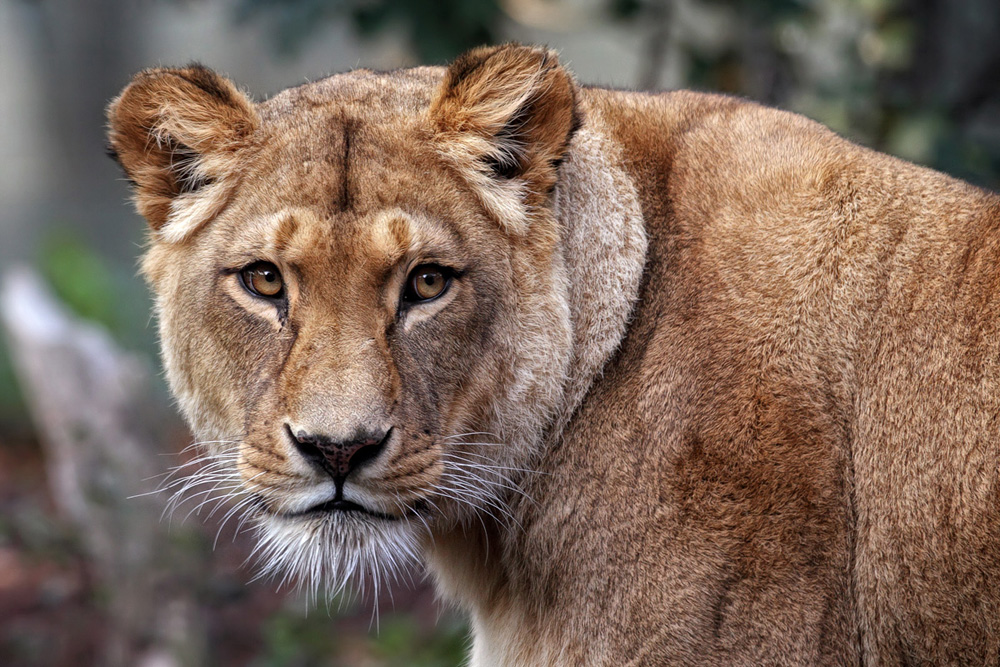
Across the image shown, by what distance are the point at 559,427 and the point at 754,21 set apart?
165 inches

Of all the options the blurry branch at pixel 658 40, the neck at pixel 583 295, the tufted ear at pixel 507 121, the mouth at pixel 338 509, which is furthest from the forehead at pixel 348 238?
the blurry branch at pixel 658 40

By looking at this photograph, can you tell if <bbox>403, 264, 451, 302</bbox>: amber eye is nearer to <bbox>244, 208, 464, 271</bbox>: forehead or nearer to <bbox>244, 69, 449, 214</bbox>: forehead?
<bbox>244, 208, 464, 271</bbox>: forehead

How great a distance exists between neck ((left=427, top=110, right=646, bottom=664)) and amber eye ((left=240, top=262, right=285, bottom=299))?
0.88m

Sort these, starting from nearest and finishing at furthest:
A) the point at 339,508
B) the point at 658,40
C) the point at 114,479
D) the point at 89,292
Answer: the point at 339,508 → the point at 114,479 → the point at 658,40 → the point at 89,292

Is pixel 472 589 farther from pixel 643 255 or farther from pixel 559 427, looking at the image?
pixel 643 255

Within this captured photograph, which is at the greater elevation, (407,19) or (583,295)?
(407,19)

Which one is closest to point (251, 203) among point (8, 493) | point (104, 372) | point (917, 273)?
point (917, 273)

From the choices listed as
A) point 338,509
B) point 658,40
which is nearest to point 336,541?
point 338,509

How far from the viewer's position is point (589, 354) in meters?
3.15

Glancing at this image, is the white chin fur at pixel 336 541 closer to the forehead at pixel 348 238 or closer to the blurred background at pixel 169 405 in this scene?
the forehead at pixel 348 238

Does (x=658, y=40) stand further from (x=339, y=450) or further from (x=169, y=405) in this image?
(x=339, y=450)

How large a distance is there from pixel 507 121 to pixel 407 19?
121 inches

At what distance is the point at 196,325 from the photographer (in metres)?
3.26

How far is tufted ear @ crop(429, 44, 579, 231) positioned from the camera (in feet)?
10.1
